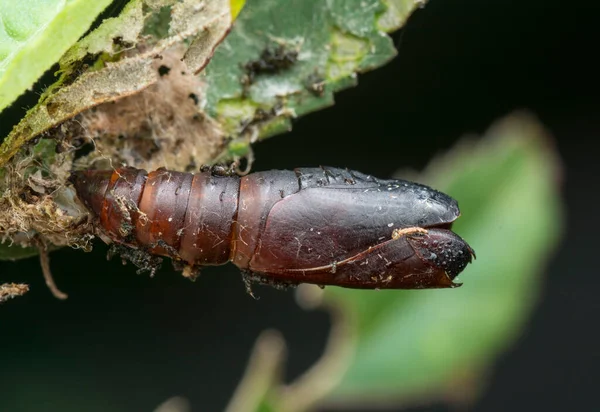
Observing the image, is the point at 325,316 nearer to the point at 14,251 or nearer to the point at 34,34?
the point at 14,251

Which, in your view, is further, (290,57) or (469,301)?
(469,301)

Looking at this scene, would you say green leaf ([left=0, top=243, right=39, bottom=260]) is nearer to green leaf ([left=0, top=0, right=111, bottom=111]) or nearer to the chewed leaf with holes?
the chewed leaf with holes

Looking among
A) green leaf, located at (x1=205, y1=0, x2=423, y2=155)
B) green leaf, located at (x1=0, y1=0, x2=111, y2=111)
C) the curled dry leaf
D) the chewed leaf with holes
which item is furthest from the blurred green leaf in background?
green leaf, located at (x1=0, y1=0, x2=111, y2=111)

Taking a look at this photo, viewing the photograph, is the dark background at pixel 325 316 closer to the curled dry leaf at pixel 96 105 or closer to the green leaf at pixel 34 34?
the curled dry leaf at pixel 96 105

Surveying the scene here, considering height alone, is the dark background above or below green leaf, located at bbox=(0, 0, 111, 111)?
below

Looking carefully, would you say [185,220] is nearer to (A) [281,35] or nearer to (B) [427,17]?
(A) [281,35]

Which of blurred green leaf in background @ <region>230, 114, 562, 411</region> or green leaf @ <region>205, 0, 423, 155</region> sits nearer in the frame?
green leaf @ <region>205, 0, 423, 155</region>

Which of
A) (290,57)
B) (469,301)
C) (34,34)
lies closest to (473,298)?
(469,301)

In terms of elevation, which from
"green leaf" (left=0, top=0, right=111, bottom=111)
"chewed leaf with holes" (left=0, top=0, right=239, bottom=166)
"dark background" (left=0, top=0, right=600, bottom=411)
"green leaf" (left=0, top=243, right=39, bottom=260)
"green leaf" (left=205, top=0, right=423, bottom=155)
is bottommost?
"dark background" (left=0, top=0, right=600, bottom=411)
